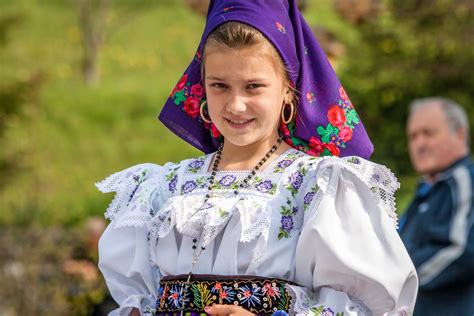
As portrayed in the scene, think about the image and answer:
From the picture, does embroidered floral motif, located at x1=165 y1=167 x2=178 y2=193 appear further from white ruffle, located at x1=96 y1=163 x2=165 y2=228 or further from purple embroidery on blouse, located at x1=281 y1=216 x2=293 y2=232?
purple embroidery on blouse, located at x1=281 y1=216 x2=293 y2=232

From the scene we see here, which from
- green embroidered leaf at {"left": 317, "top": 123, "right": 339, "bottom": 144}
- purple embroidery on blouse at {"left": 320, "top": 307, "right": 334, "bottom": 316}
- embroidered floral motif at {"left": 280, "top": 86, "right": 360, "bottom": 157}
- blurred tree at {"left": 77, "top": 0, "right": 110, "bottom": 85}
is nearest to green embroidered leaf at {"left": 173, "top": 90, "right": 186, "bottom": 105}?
embroidered floral motif at {"left": 280, "top": 86, "right": 360, "bottom": 157}

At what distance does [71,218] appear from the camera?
1021cm

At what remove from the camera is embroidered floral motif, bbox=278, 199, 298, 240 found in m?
2.50

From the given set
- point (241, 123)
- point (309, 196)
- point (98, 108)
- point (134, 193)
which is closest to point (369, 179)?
point (309, 196)

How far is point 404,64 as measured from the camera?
396 inches

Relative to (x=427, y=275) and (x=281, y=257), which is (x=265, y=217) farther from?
(x=427, y=275)

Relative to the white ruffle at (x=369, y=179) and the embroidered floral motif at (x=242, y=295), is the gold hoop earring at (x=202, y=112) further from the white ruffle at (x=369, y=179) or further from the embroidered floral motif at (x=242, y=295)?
the embroidered floral motif at (x=242, y=295)

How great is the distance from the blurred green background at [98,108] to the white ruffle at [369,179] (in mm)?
4506

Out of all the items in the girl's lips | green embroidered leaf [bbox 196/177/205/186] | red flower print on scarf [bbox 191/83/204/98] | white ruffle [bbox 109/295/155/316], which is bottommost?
white ruffle [bbox 109/295/155/316]

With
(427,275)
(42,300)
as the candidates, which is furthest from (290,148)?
(42,300)

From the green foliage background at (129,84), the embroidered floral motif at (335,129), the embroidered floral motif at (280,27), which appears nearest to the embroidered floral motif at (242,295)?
the embroidered floral motif at (335,129)

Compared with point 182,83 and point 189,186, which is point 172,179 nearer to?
point 189,186

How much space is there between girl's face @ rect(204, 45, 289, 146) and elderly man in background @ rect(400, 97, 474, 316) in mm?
2141

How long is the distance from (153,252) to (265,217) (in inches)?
15.4
